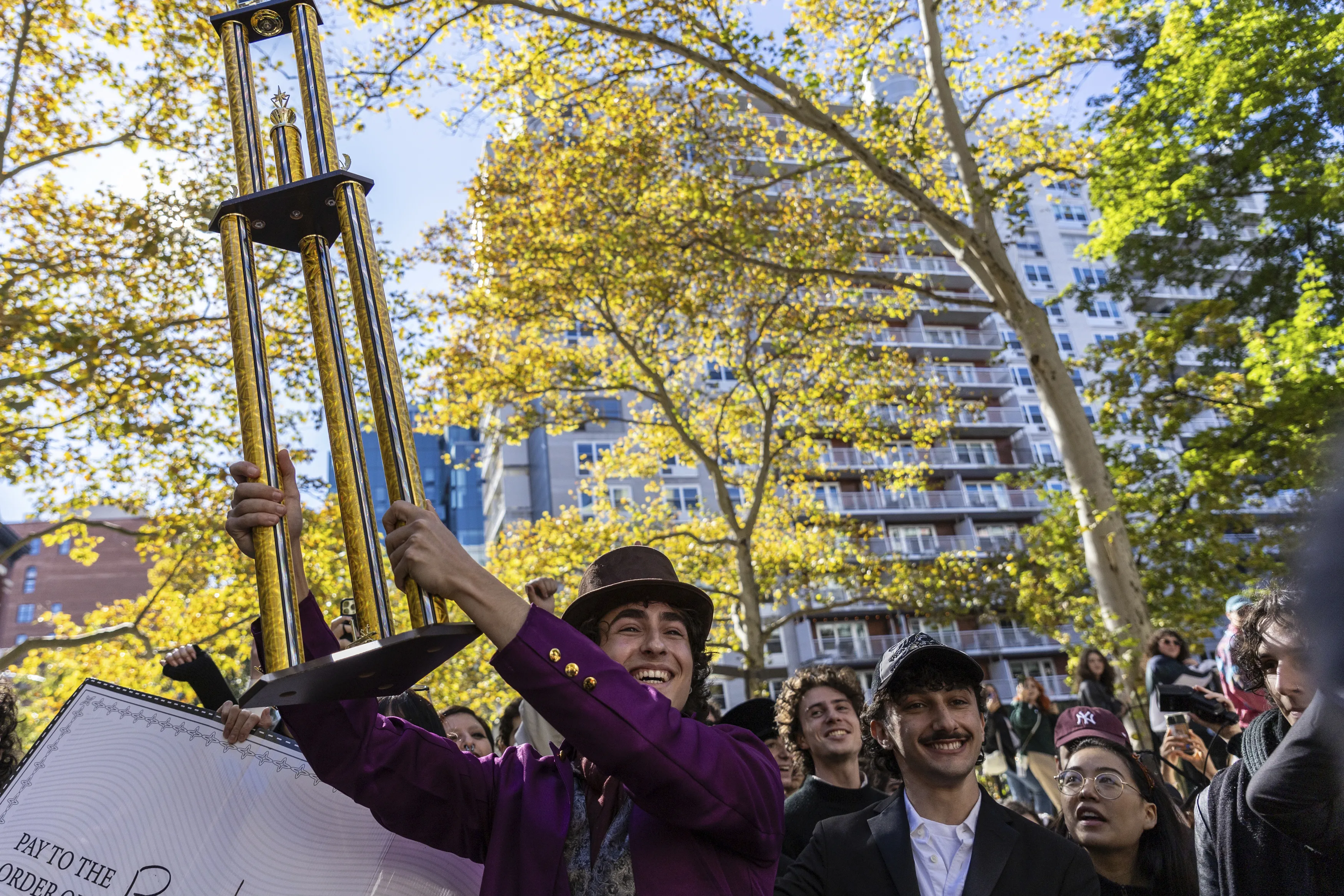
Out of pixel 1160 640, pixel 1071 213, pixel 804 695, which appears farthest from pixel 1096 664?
pixel 1071 213

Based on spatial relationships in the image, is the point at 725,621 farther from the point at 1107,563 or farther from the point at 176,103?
the point at 176,103

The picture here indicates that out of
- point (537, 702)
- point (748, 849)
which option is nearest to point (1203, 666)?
point (748, 849)

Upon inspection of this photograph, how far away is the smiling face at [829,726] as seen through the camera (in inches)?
198

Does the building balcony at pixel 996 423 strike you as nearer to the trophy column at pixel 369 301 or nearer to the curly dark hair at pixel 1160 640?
the curly dark hair at pixel 1160 640

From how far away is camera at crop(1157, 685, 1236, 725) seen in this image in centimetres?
560

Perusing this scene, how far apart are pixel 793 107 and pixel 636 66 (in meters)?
2.50

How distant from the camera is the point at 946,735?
3381 mm

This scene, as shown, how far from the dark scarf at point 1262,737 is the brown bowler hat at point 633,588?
1.70 meters

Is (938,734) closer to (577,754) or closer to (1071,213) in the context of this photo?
(577,754)

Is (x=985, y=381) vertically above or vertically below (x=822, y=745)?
above

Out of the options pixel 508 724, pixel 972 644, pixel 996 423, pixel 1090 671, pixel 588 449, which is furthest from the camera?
pixel 996 423

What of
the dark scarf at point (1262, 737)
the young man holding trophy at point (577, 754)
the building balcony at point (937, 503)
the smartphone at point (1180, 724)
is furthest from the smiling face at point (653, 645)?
the building balcony at point (937, 503)

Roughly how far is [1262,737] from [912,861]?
44.8 inches

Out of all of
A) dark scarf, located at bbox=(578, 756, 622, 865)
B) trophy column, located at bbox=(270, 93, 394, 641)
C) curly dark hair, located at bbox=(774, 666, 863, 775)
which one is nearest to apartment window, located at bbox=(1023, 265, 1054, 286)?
curly dark hair, located at bbox=(774, 666, 863, 775)
